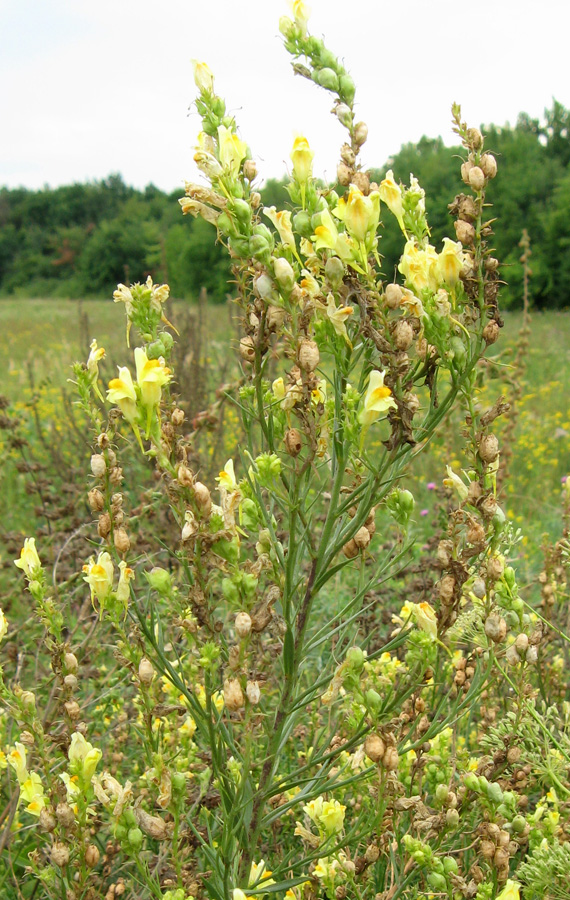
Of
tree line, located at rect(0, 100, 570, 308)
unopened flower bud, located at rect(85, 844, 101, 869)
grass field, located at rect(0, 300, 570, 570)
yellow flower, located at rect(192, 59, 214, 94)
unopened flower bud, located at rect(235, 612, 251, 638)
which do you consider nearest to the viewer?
unopened flower bud, located at rect(235, 612, 251, 638)

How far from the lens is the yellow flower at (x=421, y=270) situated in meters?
1.23

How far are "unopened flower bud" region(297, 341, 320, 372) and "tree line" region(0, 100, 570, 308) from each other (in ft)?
8.15

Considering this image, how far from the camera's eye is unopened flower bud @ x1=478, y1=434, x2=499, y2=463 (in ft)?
4.28

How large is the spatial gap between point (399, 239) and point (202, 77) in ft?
57.1

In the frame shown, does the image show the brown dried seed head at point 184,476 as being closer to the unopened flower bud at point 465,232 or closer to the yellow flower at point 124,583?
the yellow flower at point 124,583

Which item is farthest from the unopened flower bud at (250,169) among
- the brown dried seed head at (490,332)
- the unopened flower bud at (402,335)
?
the brown dried seed head at (490,332)

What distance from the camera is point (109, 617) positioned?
4.34 ft

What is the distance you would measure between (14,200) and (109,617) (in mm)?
65306

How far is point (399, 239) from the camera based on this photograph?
17.9 metres

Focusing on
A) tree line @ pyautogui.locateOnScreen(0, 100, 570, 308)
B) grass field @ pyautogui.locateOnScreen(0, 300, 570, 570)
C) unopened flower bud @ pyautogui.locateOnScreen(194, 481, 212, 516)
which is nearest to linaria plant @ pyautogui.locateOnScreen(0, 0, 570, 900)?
unopened flower bud @ pyautogui.locateOnScreen(194, 481, 212, 516)

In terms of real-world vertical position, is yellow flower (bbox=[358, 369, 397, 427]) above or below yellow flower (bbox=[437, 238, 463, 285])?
below

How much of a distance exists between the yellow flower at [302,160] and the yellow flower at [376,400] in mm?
341

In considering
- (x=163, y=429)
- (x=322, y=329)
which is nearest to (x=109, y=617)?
(x=163, y=429)

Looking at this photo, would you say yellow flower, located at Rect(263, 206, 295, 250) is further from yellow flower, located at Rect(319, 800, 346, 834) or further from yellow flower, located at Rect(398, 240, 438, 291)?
yellow flower, located at Rect(319, 800, 346, 834)
